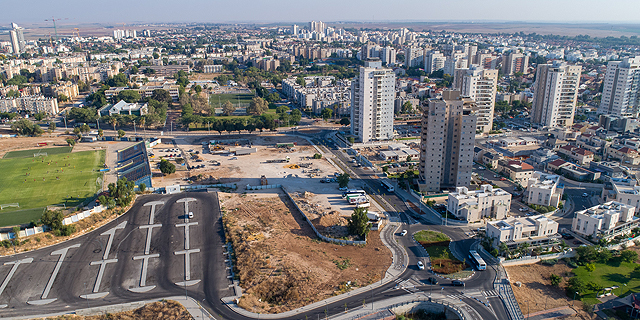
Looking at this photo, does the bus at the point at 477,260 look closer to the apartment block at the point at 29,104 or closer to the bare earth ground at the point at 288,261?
the bare earth ground at the point at 288,261

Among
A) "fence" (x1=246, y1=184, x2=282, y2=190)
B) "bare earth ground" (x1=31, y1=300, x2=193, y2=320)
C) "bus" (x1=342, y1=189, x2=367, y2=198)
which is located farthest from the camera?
"fence" (x1=246, y1=184, x2=282, y2=190)

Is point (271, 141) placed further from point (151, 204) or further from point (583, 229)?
point (583, 229)

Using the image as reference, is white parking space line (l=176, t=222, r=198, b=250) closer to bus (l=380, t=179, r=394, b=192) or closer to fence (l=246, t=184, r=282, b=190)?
fence (l=246, t=184, r=282, b=190)

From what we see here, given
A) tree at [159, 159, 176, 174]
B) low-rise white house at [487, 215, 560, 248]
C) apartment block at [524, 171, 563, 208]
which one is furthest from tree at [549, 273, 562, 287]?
tree at [159, 159, 176, 174]

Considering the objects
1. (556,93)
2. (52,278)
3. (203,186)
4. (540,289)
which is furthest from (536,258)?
(556,93)

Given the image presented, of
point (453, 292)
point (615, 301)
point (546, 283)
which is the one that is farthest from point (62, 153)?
point (615, 301)

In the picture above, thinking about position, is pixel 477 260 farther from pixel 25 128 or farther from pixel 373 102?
pixel 25 128
